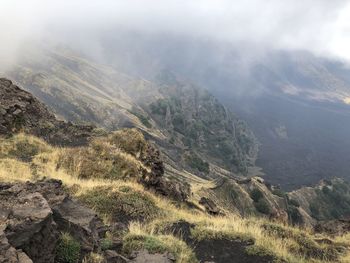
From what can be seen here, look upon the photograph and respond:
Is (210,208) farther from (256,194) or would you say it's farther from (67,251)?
(256,194)

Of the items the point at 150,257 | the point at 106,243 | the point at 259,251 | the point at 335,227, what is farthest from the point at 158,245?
the point at 335,227

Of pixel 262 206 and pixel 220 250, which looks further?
pixel 262 206

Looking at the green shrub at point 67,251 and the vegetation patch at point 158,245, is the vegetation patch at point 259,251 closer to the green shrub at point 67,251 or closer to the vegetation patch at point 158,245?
the vegetation patch at point 158,245

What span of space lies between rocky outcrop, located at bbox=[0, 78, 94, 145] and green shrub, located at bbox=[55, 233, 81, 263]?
22865mm

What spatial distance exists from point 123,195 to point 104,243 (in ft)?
24.4

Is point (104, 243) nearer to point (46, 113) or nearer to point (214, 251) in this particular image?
point (214, 251)

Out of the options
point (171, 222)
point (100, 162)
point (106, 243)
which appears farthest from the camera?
point (100, 162)

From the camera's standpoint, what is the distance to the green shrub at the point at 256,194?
393 ft

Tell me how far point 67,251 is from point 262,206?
106m

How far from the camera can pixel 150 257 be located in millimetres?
11914

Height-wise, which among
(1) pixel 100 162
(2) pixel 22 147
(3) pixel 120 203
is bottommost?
(2) pixel 22 147

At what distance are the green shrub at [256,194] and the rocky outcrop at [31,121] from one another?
282 ft

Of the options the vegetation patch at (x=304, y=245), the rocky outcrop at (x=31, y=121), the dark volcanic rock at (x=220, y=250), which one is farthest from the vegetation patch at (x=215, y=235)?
the rocky outcrop at (x=31, y=121)

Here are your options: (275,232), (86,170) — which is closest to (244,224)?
(275,232)
